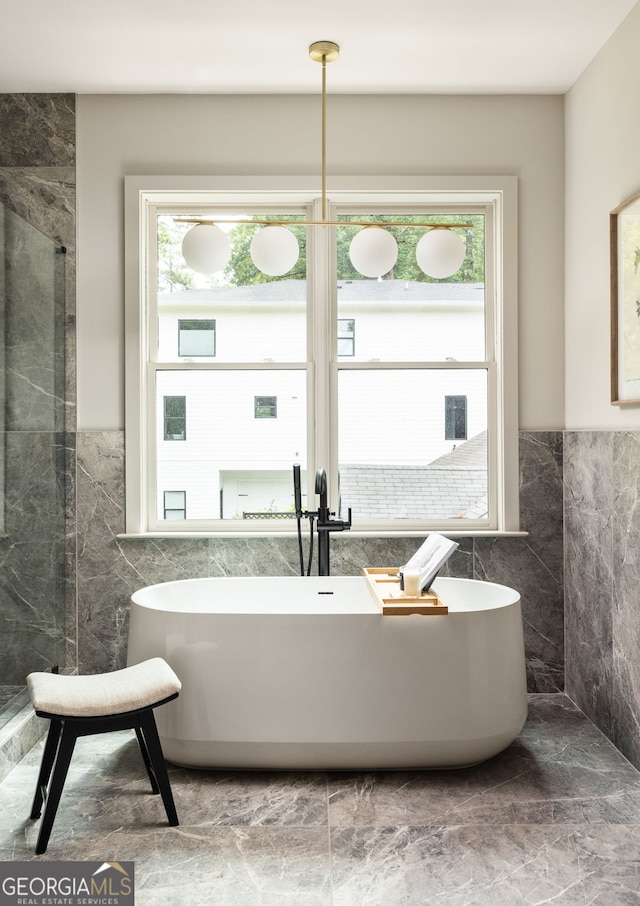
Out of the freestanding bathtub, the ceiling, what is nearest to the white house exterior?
the ceiling

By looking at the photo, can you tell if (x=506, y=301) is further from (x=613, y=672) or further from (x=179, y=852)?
(x=179, y=852)

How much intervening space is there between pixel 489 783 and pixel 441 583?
88cm

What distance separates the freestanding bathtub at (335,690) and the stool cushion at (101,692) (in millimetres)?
243

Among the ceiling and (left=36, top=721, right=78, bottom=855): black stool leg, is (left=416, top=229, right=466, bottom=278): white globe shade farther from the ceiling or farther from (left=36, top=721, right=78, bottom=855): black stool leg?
(left=36, top=721, right=78, bottom=855): black stool leg

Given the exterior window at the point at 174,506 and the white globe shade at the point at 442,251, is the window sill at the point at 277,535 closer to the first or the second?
the exterior window at the point at 174,506

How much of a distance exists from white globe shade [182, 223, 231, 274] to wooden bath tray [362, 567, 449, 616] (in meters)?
1.48

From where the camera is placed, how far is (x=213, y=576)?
346cm

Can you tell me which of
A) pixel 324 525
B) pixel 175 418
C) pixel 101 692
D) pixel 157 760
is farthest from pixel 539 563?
pixel 101 692

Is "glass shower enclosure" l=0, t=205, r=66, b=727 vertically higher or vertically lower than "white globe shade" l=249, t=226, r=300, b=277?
lower

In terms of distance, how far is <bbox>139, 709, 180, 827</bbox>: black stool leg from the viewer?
7.32 ft

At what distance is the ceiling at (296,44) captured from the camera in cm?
273

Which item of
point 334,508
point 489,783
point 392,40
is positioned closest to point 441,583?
point 334,508

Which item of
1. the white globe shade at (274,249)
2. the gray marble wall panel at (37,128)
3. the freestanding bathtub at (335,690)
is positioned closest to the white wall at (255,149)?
the gray marble wall panel at (37,128)

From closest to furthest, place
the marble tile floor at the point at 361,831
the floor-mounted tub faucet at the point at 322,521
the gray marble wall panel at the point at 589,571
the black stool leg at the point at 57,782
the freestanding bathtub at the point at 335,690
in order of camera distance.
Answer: the marble tile floor at the point at 361,831, the black stool leg at the point at 57,782, the freestanding bathtub at the point at 335,690, the gray marble wall panel at the point at 589,571, the floor-mounted tub faucet at the point at 322,521
